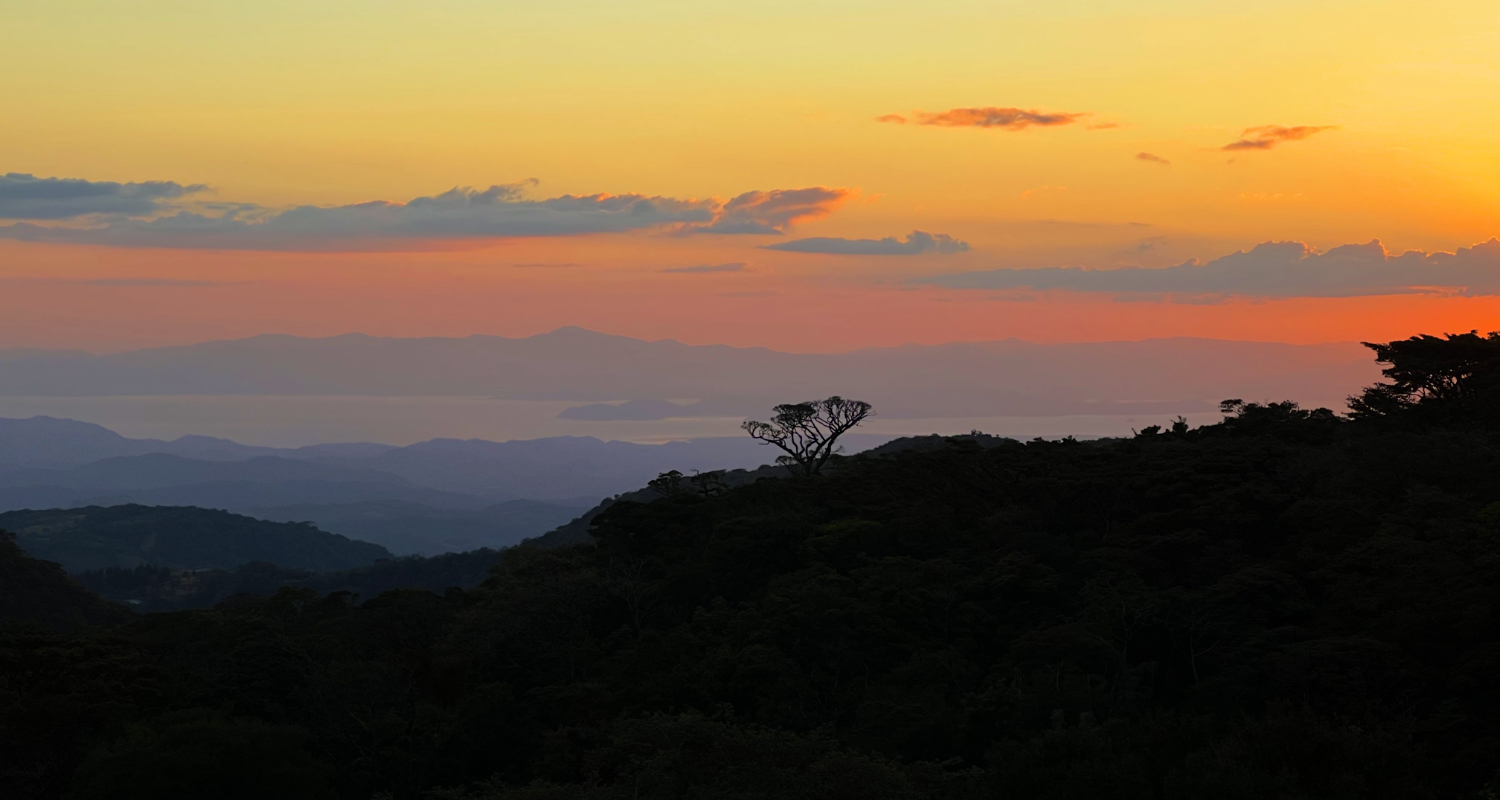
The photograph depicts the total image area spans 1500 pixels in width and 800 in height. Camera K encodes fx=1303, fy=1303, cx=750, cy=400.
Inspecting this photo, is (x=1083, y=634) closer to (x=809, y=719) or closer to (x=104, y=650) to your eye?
(x=809, y=719)

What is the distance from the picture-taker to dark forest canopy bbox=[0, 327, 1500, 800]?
26.2 meters

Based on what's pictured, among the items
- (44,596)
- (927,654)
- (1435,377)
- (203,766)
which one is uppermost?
(1435,377)

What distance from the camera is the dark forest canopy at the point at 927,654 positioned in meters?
26.2

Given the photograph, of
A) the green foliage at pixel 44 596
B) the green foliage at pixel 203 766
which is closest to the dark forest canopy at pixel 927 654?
the green foliage at pixel 203 766

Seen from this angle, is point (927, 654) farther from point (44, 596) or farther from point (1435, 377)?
point (44, 596)

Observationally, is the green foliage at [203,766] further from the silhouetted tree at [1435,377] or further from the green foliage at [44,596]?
the green foliage at [44,596]

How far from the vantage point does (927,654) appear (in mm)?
36375

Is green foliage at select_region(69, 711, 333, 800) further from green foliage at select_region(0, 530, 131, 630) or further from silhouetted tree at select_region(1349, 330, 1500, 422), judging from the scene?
green foliage at select_region(0, 530, 131, 630)

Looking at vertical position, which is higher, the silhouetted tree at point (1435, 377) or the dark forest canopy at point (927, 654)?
the silhouetted tree at point (1435, 377)

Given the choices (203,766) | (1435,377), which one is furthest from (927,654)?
(1435,377)

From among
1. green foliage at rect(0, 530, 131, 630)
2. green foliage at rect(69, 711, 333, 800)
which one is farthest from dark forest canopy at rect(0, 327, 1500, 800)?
green foliage at rect(0, 530, 131, 630)

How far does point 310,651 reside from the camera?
46.0m

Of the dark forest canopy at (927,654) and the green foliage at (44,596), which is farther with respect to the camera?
the green foliage at (44,596)

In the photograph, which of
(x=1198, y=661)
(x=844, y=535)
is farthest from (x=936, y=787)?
(x=844, y=535)
